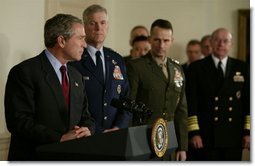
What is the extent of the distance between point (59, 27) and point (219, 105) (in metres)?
0.76

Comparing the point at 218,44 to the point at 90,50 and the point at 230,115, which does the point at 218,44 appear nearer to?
the point at 230,115

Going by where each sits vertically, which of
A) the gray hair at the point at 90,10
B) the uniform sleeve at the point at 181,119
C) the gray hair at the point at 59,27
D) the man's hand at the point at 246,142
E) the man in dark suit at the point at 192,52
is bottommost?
the man's hand at the point at 246,142

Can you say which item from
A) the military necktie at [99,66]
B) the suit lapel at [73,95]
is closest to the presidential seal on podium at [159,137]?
the suit lapel at [73,95]

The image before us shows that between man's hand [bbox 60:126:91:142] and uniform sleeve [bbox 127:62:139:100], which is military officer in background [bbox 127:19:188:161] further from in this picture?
man's hand [bbox 60:126:91:142]

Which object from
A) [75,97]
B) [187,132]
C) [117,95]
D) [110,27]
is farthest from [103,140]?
[187,132]

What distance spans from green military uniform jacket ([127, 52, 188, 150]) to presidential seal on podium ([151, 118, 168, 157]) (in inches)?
20.8

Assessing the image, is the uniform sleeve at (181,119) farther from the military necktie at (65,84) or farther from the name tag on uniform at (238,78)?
the military necktie at (65,84)

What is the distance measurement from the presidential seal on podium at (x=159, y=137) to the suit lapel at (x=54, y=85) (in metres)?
0.35

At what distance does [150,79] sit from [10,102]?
65 centimetres

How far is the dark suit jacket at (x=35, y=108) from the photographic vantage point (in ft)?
4.97

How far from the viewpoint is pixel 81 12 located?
69.2 inches

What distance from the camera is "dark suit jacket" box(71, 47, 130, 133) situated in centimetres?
178

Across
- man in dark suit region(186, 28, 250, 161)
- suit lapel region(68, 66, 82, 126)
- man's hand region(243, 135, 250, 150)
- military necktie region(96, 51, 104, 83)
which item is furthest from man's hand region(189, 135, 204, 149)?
suit lapel region(68, 66, 82, 126)

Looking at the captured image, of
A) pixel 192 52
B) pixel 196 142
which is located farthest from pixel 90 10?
pixel 196 142
